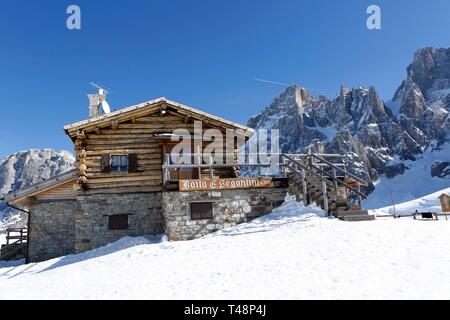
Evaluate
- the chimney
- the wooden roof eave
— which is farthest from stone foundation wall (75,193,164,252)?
the chimney

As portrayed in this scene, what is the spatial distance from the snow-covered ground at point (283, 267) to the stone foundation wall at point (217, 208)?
133 cm

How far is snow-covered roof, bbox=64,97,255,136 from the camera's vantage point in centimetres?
1435

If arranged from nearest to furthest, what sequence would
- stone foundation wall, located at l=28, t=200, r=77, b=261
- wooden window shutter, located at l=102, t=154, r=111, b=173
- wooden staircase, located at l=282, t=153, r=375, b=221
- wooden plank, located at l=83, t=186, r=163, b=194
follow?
wooden staircase, located at l=282, t=153, r=375, b=221 < wooden plank, located at l=83, t=186, r=163, b=194 < wooden window shutter, located at l=102, t=154, r=111, b=173 < stone foundation wall, located at l=28, t=200, r=77, b=261

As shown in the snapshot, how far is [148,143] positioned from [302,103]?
176084 millimetres

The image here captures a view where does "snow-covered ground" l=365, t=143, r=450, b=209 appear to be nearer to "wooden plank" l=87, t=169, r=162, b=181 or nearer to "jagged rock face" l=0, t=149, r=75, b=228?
"wooden plank" l=87, t=169, r=162, b=181

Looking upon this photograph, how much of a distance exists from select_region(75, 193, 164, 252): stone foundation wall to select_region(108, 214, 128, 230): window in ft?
0.44

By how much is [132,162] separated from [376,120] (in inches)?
6026

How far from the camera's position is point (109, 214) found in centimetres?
1434

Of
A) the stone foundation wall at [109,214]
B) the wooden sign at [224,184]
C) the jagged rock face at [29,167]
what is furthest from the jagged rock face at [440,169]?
the jagged rock face at [29,167]
